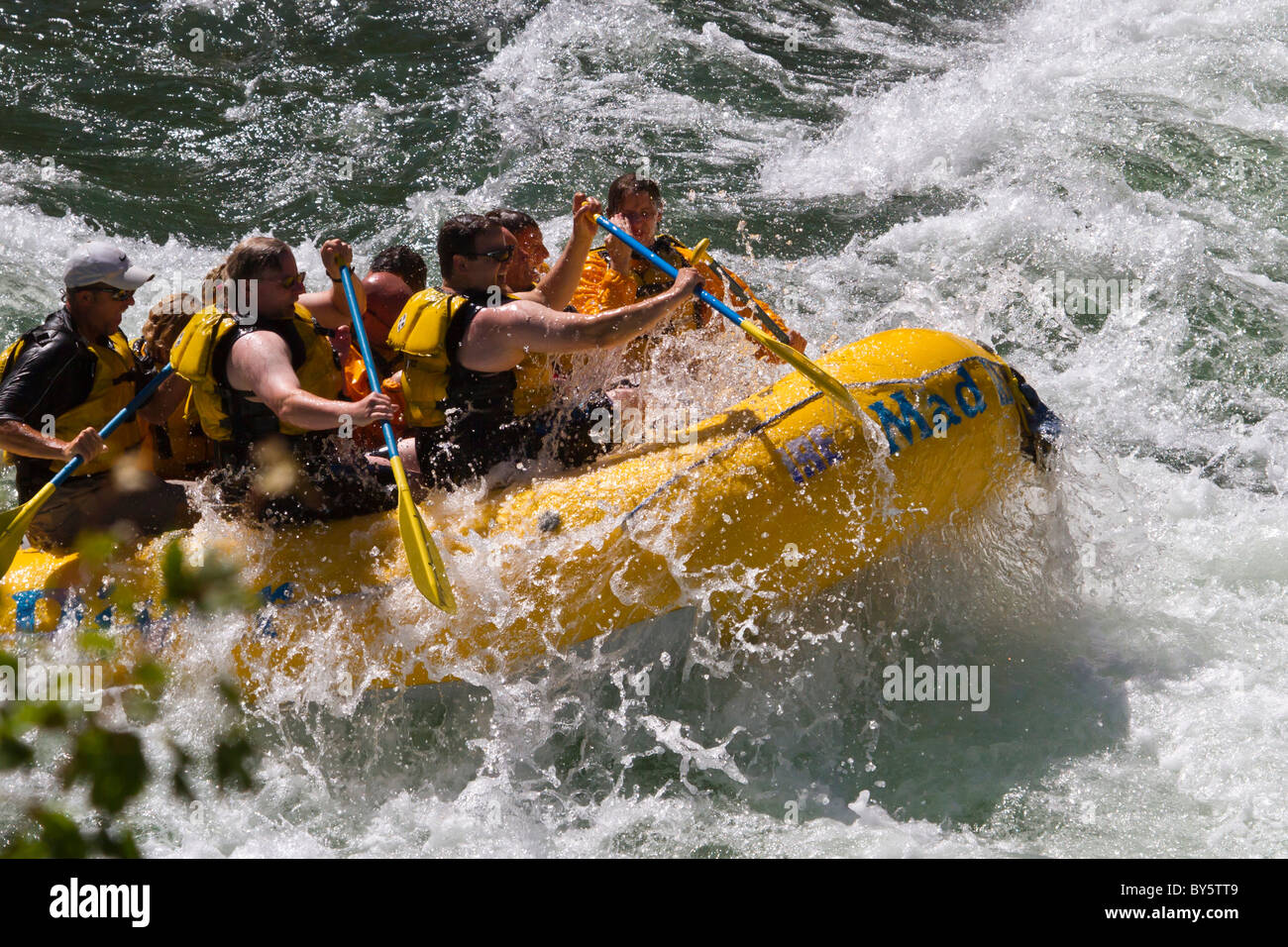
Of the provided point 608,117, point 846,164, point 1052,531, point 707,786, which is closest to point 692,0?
point 608,117

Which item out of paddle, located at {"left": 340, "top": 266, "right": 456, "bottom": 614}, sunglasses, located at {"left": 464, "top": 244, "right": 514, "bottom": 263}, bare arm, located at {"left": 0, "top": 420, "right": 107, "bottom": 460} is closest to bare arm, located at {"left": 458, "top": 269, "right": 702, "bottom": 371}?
sunglasses, located at {"left": 464, "top": 244, "right": 514, "bottom": 263}

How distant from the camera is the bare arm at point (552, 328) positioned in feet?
12.1

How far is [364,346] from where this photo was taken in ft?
13.2

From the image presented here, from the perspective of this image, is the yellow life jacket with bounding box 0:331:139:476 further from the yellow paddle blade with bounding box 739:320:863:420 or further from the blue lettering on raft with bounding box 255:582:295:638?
the yellow paddle blade with bounding box 739:320:863:420

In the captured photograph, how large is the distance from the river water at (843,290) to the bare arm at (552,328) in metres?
1.01

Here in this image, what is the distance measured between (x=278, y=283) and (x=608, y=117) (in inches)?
227

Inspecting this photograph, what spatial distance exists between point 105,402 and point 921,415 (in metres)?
2.77

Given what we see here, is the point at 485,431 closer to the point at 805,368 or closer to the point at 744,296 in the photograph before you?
the point at 805,368

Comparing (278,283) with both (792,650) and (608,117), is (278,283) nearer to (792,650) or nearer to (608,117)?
(792,650)

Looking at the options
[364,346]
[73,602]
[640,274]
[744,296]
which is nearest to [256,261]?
[364,346]

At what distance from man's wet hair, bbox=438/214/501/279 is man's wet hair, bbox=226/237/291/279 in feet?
1.61

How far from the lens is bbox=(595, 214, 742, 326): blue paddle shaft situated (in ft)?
13.1

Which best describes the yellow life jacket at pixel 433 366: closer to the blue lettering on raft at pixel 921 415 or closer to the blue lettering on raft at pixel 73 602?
the blue lettering on raft at pixel 73 602

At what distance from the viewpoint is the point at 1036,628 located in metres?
4.56
